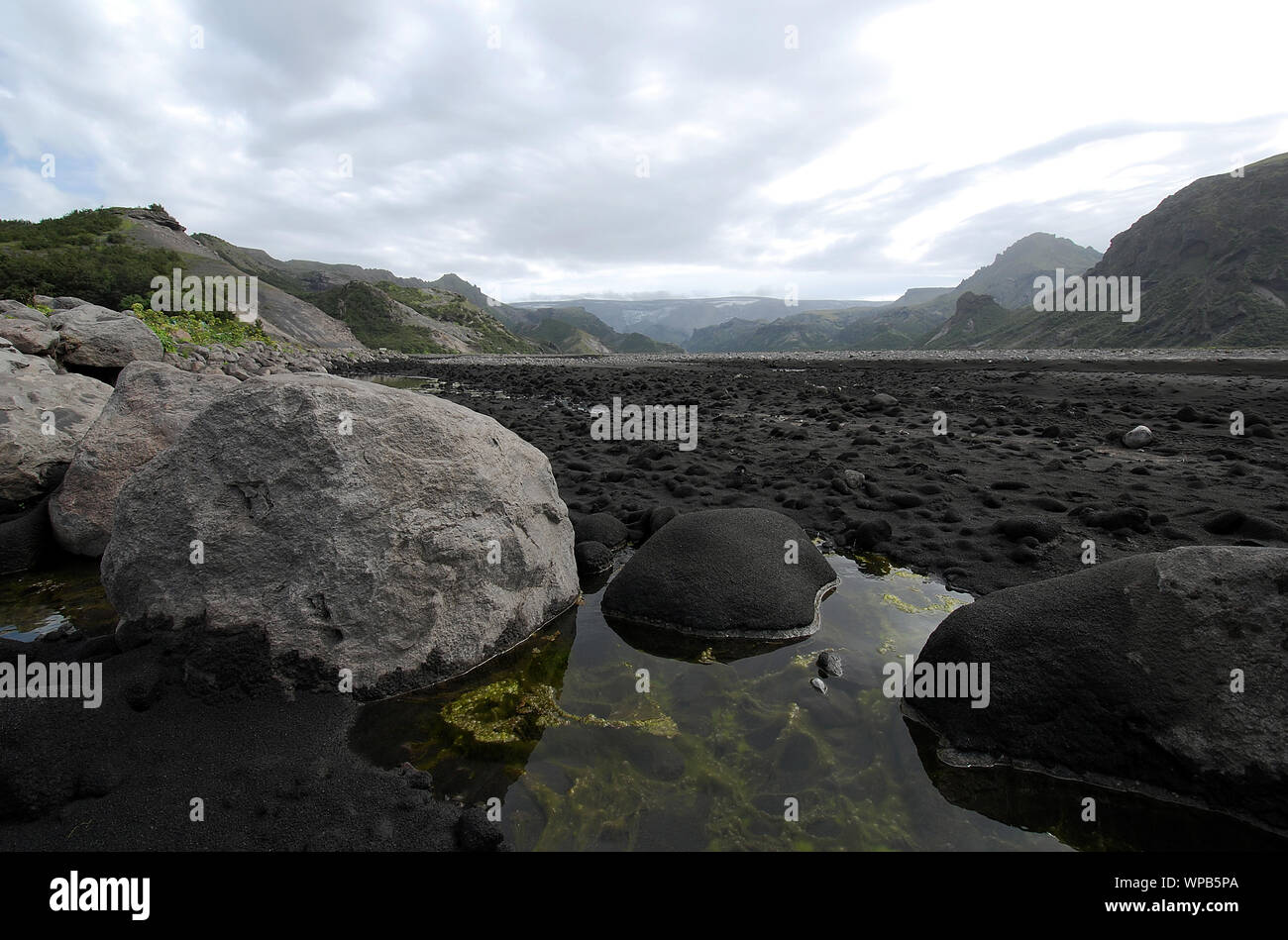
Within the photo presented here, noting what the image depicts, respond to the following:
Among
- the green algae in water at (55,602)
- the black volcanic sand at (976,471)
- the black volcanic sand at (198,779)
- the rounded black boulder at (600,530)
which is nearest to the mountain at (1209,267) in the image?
the black volcanic sand at (976,471)

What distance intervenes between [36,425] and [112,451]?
2459 mm

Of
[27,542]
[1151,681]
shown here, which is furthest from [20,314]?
[1151,681]

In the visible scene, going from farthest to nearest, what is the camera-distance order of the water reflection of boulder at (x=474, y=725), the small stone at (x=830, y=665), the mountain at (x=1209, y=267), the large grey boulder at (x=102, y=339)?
1. the mountain at (x=1209, y=267)
2. the large grey boulder at (x=102, y=339)
3. the small stone at (x=830, y=665)
4. the water reflection of boulder at (x=474, y=725)

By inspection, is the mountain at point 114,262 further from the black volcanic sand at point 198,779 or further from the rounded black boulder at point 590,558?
the black volcanic sand at point 198,779

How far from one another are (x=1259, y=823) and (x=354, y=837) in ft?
17.6

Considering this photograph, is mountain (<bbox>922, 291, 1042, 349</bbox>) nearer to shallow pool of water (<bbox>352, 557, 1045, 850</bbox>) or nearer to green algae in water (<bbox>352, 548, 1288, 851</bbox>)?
shallow pool of water (<bbox>352, 557, 1045, 850</bbox>)

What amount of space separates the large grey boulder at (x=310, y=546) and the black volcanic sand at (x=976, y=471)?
3.93m

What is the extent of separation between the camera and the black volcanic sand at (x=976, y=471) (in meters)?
7.80

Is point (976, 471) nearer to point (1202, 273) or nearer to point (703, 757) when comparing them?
point (703, 757)

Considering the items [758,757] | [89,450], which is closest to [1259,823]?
[758,757]

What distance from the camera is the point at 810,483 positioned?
36.0ft

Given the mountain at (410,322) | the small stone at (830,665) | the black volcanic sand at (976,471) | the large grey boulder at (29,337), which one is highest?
the mountain at (410,322)

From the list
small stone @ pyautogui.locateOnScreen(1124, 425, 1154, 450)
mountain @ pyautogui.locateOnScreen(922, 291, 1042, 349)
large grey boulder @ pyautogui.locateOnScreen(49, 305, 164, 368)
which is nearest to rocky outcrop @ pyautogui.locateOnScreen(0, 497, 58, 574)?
large grey boulder @ pyautogui.locateOnScreen(49, 305, 164, 368)

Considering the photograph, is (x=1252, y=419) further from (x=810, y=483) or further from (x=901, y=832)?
(x=901, y=832)
